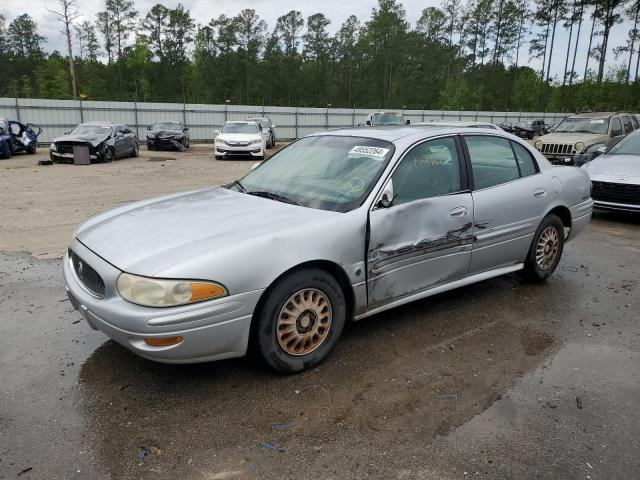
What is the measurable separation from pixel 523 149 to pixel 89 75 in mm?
69034

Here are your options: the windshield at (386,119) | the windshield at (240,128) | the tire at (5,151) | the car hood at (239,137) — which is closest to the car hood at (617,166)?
the car hood at (239,137)

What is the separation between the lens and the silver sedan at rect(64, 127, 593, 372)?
279 cm

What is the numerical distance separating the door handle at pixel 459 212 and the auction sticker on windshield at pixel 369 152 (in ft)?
2.41

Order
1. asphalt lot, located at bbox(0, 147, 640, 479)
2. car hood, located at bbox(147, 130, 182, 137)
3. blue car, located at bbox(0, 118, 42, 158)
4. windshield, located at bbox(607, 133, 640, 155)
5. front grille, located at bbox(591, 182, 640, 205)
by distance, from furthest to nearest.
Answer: car hood, located at bbox(147, 130, 182, 137)
blue car, located at bbox(0, 118, 42, 158)
windshield, located at bbox(607, 133, 640, 155)
front grille, located at bbox(591, 182, 640, 205)
asphalt lot, located at bbox(0, 147, 640, 479)

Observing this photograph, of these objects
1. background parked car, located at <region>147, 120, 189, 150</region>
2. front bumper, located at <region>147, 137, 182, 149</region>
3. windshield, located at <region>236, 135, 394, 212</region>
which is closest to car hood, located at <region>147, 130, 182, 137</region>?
background parked car, located at <region>147, 120, 189, 150</region>

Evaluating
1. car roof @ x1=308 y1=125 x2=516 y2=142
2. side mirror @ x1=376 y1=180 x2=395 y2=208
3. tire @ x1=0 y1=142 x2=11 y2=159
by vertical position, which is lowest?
tire @ x1=0 y1=142 x2=11 y2=159

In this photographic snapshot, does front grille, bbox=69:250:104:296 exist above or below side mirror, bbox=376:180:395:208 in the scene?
below

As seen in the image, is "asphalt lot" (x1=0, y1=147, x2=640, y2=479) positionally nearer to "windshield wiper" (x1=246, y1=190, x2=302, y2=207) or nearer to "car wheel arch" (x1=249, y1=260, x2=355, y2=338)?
"car wheel arch" (x1=249, y1=260, x2=355, y2=338)

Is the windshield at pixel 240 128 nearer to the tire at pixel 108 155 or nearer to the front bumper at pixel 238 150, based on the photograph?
the front bumper at pixel 238 150

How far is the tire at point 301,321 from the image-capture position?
3033 millimetres

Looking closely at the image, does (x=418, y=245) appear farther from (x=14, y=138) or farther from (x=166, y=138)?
(x=166, y=138)

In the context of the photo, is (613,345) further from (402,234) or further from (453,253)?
(402,234)

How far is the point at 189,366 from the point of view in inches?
134

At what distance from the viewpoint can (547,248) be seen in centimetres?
507
